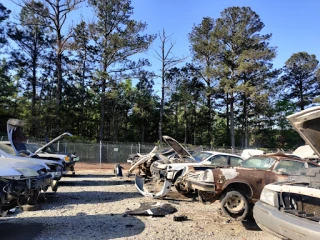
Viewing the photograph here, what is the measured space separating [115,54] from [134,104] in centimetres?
819

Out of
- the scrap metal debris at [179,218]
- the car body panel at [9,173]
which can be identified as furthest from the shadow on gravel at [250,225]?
the car body panel at [9,173]

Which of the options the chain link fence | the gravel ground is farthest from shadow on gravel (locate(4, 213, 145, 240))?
the chain link fence

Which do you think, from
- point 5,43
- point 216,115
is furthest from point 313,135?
point 216,115

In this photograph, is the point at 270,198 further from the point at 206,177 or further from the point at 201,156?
the point at 201,156

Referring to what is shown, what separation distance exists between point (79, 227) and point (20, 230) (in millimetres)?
1039

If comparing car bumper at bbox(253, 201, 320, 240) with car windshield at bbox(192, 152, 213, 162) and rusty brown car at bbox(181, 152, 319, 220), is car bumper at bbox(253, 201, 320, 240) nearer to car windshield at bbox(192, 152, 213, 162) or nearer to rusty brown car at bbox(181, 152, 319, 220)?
rusty brown car at bbox(181, 152, 319, 220)

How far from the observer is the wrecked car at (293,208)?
3615mm

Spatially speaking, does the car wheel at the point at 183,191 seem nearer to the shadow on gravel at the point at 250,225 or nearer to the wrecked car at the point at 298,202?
the shadow on gravel at the point at 250,225

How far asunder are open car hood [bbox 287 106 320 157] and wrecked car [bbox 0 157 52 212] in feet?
15.6

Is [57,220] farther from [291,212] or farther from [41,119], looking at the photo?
[41,119]

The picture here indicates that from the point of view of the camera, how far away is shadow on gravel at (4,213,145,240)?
5160 millimetres

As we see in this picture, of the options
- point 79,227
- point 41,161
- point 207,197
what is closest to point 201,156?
point 207,197

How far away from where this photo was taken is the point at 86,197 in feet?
29.2

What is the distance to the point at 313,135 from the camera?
183 inches
